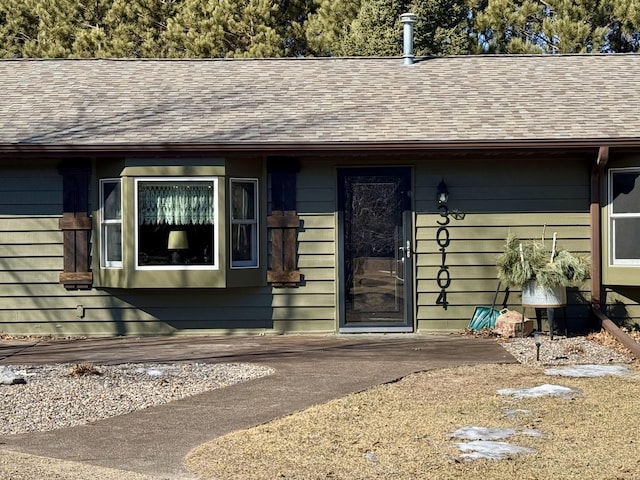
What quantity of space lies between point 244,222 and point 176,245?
2.88 feet

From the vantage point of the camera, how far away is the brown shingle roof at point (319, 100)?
1170 cm

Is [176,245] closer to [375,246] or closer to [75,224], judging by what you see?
[75,224]

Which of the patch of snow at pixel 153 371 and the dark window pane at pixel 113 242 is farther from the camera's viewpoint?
the dark window pane at pixel 113 242

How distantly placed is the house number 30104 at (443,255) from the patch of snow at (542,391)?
4.11 m

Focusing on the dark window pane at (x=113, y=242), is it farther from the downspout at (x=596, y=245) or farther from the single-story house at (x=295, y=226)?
the downspout at (x=596, y=245)

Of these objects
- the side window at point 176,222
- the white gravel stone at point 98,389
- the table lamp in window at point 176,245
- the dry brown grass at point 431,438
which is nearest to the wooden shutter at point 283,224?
the side window at point 176,222

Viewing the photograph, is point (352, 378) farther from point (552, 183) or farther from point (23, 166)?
point (23, 166)

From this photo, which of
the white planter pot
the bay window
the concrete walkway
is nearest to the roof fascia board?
the bay window

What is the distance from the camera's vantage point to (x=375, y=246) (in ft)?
39.7

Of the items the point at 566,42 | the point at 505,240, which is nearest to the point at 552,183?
the point at 505,240

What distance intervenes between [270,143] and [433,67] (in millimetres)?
3918

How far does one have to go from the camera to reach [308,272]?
12.0 metres

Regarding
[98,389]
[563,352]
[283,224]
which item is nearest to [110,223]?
[283,224]

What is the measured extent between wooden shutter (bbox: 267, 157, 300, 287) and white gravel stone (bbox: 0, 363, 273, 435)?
2.69m
